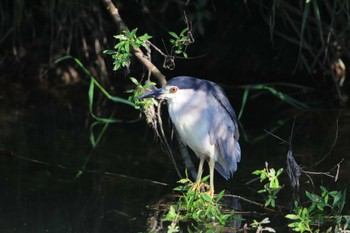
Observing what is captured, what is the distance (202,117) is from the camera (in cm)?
426

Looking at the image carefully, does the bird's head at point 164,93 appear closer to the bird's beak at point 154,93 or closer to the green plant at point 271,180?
the bird's beak at point 154,93

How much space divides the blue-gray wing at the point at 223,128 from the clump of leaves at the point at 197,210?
13.4 inches

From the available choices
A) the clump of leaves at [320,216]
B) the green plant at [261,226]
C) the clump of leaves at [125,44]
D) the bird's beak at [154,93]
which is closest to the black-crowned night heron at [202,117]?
the bird's beak at [154,93]

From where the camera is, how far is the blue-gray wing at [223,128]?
14.1 ft

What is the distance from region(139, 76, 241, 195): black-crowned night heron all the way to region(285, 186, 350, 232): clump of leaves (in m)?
0.67

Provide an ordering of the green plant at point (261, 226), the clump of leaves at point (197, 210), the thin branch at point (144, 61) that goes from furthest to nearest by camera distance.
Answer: the thin branch at point (144, 61)
the clump of leaves at point (197, 210)
the green plant at point (261, 226)

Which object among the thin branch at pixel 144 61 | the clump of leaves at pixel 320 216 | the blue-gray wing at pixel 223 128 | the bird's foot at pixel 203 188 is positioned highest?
the thin branch at pixel 144 61

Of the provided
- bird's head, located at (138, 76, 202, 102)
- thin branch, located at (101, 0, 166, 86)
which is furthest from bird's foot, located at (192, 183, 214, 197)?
thin branch, located at (101, 0, 166, 86)

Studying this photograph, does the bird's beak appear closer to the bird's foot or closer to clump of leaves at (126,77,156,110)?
clump of leaves at (126,77,156,110)

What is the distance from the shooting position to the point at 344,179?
14.9 ft

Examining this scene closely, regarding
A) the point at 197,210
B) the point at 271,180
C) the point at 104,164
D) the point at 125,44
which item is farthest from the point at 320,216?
the point at 104,164

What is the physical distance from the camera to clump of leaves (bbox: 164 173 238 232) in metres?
3.71

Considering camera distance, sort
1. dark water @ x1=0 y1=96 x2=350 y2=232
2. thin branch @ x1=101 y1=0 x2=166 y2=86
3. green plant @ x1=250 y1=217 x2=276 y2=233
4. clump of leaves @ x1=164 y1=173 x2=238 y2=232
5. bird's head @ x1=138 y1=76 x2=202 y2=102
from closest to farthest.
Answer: green plant @ x1=250 y1=217 x2=276 y2=233, clump of leaves @ x1=164 y1=173 x2=238 y2=232, dark water @ x1=0 y1=96 x2=350 y2=232, bird's head @ x1=138 y1=76 x2=202 y2=102, thin branch @ x1=101 y1=0 x2=166 y2=86

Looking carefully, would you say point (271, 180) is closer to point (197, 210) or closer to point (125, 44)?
point (197, 210)
